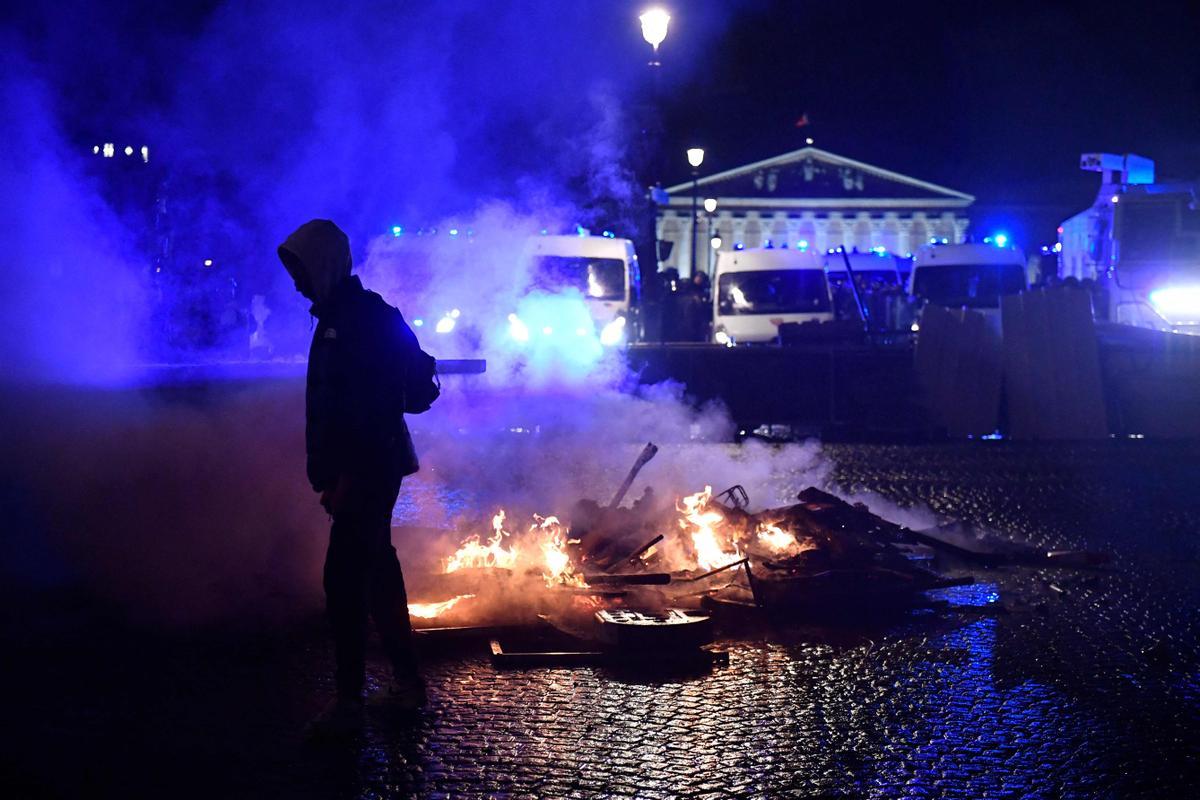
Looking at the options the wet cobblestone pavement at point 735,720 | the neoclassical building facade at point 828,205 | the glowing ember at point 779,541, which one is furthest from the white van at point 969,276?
the neoclassical building facade at point 828,205

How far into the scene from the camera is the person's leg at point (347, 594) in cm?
479

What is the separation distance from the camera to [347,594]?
15.8 ft

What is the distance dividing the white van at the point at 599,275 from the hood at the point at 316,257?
14003mm

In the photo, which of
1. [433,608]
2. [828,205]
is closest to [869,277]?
[433,608]

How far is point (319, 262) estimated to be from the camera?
474 centimetres

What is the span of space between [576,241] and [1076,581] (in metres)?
13.4

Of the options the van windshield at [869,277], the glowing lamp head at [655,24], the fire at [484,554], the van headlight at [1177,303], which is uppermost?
the glowing lamp head at [655,24]

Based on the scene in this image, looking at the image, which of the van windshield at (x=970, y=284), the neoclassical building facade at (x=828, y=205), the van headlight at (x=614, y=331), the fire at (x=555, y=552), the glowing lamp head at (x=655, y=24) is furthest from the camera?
the neoclassical building facade at (x=828, y=205)

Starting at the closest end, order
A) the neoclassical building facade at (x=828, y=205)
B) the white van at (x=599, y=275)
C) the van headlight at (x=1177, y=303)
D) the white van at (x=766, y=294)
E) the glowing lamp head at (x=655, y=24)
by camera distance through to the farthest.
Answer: the glowing lamp head at (x=655, y=24)
the white van at (x=599, y=275)
the white van at (x=766, y=294)
the van headlight at (x=1177, y=303)
the neoclassical building facade at (x=828, y=205)

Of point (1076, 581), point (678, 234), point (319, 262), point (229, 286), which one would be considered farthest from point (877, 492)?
point (678, 234)

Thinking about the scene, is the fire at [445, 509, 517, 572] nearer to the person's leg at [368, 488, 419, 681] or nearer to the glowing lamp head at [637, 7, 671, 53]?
the person's leg at [368, 488, 419, 681]

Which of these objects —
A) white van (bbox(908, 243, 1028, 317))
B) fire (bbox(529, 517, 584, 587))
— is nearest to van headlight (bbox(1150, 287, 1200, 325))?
white van (bbox(908, 243, 1028, 317))

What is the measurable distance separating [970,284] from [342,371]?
64.7 ft

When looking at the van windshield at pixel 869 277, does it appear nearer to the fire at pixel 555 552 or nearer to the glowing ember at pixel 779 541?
the glowing ember at pixel 779 541
